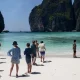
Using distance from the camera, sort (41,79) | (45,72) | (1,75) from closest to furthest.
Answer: (41,79)
(1,75)
(45,72)

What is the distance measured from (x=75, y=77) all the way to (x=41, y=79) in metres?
1.47

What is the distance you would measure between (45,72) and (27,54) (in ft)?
4.54

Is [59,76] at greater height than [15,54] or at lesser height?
lesser

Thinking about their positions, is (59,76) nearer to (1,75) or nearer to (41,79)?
(41,79)

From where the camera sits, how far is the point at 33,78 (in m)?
11.0

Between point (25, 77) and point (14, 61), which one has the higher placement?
point (14, 61)

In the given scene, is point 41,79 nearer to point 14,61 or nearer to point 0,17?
point 14,61

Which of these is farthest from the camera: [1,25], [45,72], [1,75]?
[1,25]

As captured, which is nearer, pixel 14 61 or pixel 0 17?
pixel 14 61

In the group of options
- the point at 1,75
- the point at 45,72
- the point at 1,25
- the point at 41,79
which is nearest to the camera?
the point at 41,79

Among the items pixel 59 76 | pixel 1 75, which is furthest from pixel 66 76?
pixel 1 75

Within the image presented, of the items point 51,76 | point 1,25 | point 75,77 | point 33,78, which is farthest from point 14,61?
point 1,25

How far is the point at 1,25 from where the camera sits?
166m

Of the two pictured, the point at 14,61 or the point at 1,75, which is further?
the point at 1,75
